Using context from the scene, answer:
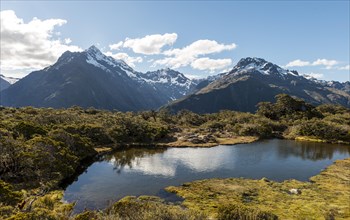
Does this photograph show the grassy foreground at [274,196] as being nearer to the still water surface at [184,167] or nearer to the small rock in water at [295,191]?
the small rock in water at [295,191]

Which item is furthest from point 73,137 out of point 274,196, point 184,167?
point 274,196

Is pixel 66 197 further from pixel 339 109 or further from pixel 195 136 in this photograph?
pixel 339 109

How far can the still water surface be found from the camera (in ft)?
195

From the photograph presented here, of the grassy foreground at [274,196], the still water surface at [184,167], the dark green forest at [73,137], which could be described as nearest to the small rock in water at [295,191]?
the grassy foreground at [274,196]

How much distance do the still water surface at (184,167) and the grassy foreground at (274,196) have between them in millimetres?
5318

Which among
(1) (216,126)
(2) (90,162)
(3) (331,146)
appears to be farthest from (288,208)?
(1) (216,126)

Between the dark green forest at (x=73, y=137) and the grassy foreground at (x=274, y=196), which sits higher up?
the dark green forest at (x=73, y=137)

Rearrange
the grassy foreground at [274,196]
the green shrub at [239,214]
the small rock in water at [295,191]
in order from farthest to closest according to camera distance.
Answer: the small rock in water at [295,191] < the grassy foreground at [274,196] < the green shrub at [239,214]

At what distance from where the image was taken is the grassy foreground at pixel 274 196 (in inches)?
1843

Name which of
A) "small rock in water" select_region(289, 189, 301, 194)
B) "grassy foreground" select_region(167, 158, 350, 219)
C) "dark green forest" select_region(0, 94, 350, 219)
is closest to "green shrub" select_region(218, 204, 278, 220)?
"grassy foreground" select_region(167, 158, 350, 219)

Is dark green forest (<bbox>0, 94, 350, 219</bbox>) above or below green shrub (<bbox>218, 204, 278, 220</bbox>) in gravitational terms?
above

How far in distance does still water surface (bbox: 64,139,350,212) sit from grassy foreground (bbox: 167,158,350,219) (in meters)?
5.32

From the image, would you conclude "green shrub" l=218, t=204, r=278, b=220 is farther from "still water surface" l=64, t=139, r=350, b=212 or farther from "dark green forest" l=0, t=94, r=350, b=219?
"still water surface" l=64, t=139, r=350, b=212

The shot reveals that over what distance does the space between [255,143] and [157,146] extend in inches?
1629
